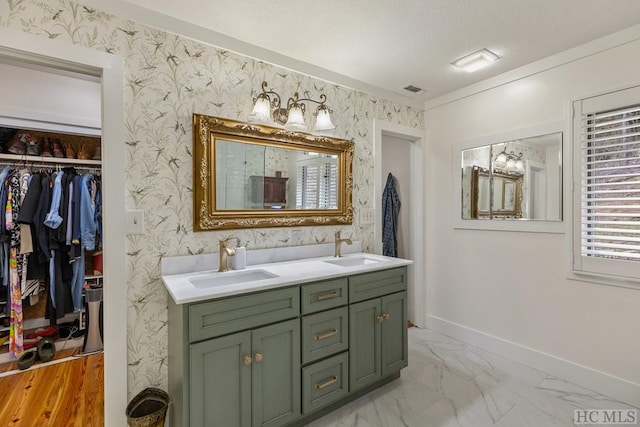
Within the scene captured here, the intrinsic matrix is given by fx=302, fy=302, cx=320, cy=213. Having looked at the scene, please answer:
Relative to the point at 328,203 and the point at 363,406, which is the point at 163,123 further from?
the point at 363,406

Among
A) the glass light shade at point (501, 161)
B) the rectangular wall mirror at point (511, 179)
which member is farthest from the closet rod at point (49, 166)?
the glass light shade at point (501, 161)

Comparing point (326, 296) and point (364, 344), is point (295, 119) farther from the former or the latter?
point (364, 344)

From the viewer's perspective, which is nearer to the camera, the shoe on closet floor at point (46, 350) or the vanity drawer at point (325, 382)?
the vanity drawer at point (325, 382)

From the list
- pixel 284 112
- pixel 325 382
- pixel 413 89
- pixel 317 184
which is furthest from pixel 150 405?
pixel 413 89

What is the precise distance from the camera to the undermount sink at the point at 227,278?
1.79 m

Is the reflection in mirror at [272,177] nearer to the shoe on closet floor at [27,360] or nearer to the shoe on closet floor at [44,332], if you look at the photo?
the shoe on closet floor at [27,360]

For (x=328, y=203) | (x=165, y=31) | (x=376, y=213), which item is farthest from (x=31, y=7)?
(x=376, y=213)

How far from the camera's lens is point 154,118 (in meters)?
1.77

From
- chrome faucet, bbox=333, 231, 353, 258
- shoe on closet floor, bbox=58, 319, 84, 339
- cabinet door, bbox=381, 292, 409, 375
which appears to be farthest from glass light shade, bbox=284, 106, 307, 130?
shoe on closet floor, bbox=58, 319, 84, 339

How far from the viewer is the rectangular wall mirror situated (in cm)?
231

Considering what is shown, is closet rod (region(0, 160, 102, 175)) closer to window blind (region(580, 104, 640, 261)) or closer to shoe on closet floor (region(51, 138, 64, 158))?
shoe on closet floor (region(51, 138, 64, 158))

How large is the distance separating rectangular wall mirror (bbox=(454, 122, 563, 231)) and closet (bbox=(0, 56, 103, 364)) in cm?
355

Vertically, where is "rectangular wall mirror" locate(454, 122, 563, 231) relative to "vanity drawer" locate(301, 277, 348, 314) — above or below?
above

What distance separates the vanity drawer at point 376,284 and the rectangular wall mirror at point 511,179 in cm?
110
